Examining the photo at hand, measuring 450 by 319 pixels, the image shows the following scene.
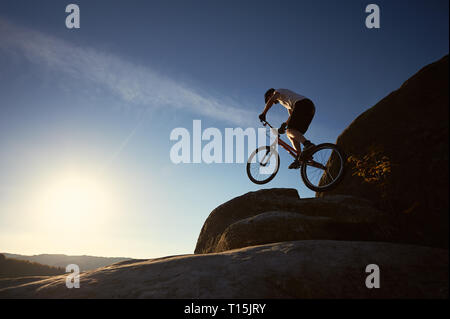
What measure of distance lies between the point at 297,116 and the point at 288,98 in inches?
27.1

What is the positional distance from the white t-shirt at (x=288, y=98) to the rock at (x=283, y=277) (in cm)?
406

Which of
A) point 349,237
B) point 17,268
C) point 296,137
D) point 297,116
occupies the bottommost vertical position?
point 17,268

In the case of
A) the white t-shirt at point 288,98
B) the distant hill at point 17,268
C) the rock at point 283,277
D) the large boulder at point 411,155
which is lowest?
the distant hill at point 17,268

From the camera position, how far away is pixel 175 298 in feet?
9.32

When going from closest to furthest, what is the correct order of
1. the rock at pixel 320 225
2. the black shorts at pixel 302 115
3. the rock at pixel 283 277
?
the rock at pixel 283 277, the rock at pixel 320 225, the black shorts at pixel 302 115

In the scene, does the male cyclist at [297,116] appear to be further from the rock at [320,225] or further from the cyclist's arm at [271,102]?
the rock at [320,225]

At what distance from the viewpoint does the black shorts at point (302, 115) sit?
636 centimetres

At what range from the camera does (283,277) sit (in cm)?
315

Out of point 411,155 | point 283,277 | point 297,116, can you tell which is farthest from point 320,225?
point 283,277

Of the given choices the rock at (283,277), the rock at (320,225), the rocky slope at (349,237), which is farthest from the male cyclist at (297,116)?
the rock at (283,277)

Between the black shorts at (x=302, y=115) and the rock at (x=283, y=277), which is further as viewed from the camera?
the black shorts at (x=302, y=115)

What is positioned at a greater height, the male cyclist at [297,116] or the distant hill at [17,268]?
the male cyclist at [297,116]

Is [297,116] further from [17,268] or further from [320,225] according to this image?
[17,268]
